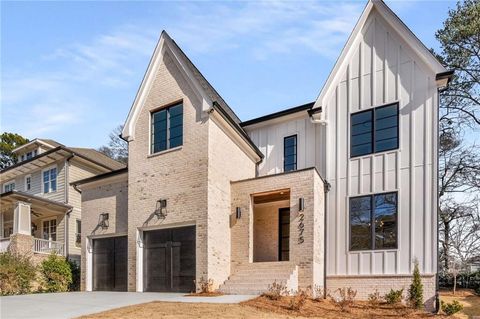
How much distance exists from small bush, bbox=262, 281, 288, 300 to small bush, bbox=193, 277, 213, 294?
2363 mm

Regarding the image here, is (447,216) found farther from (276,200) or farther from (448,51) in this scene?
(276,200)

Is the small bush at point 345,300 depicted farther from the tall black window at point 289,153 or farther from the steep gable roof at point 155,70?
the steep gable roof at point 155,70

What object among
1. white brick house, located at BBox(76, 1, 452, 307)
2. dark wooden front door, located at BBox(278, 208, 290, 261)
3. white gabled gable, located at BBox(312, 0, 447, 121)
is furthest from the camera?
dark wooden front door, located at BBox(278, 208, 290, 261)

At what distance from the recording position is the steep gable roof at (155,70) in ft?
55.9

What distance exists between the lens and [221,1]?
37.2 ft

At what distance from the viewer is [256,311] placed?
11086 mm

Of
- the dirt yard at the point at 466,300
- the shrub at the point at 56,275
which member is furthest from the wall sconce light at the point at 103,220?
the dirt yard at the point at 466,300

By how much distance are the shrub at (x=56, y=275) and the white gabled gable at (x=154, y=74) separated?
28.0ft

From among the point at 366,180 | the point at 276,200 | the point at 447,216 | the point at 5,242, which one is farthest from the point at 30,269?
the point at 447,216

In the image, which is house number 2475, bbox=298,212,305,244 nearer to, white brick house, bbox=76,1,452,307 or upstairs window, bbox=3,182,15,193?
white brick house, bbox=76,1,452,307

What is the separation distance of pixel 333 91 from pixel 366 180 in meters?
3.73

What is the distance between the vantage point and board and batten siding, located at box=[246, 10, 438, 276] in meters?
14.8

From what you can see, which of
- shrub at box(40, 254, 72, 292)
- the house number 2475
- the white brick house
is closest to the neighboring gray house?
shrub at box(40, 254, 72, 292)

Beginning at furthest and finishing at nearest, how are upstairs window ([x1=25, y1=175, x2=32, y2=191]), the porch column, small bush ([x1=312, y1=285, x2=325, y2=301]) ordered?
upstairs window ([x1=25, y1=175, x2=32, y2=191]), the porch column, small bush ([x1=312, y1=285, x2=325, y2=301])
